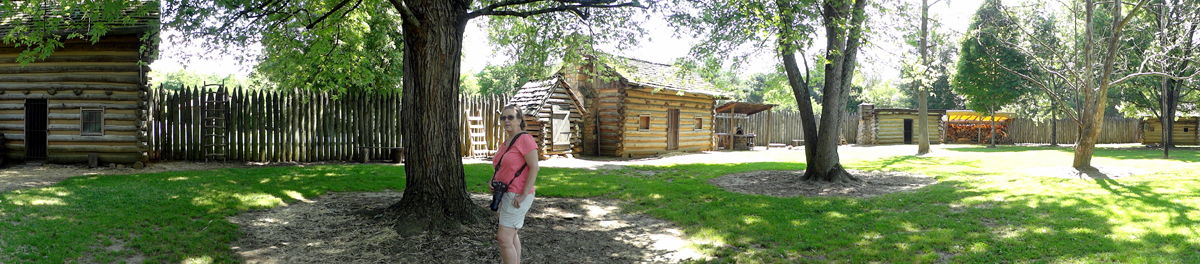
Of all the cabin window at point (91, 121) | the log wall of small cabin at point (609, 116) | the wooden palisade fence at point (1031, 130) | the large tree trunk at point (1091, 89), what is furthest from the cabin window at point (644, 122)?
the cabin window at point (91, 121)

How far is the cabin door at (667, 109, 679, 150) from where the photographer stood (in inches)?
878

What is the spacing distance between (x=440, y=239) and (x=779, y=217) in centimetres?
412

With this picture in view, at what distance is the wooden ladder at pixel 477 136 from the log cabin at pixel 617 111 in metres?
1.44

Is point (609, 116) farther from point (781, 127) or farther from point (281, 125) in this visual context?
point (781, 127)

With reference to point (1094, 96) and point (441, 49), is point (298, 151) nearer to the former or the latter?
point (441, 49)

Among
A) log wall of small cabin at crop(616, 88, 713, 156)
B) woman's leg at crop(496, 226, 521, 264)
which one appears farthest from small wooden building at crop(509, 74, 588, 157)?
woman's leg at crop(496, 226, 521, 264)

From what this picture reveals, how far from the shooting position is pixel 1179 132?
31.0 meters

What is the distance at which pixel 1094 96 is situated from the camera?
12.0 meters

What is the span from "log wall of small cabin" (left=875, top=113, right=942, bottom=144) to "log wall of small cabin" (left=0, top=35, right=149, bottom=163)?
31.2 metres

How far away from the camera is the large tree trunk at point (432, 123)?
6629mm

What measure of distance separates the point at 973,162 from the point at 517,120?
1606cm

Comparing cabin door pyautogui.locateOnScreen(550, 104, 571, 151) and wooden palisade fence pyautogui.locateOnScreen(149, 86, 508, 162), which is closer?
wooden palisade fence pyautogui.locateOnScreen(149, 86, 508, 162)

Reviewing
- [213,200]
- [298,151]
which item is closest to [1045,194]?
[213,200]

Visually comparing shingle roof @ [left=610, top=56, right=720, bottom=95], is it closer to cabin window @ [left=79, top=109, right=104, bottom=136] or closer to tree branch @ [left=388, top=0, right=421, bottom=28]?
tree branch @ [left=388, top=0, right=421, bottom=28]
